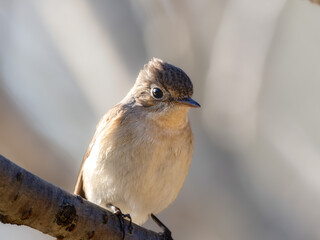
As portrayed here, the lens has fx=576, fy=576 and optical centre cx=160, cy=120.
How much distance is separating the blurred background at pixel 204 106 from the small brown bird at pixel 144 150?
5.41 feet

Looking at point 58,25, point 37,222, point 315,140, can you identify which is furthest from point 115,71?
point 37,222

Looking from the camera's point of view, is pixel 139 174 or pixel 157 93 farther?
pixel 157 93

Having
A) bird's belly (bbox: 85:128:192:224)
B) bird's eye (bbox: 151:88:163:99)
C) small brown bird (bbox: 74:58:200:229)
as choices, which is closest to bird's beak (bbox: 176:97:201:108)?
small brown bird (bbox: 74:58:200:229)

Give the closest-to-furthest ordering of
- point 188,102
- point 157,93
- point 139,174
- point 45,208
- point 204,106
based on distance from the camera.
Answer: point 45,208 < point 139,174 < point 188,102 < point 157,93 < point 204,106

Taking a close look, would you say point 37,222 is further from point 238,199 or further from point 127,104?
point 238,199

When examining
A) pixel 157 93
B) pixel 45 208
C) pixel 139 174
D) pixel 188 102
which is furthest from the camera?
pixel 157 93

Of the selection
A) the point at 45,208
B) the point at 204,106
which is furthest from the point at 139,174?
the point at 204,106

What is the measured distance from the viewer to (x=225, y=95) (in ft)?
20.2

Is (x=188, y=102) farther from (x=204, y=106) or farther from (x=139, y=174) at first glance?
(x=204, y=106)

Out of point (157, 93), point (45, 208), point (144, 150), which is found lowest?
point (45, 208)

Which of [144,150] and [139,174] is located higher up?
[144,150]

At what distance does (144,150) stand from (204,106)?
228 centimetres

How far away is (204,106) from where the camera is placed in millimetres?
6328

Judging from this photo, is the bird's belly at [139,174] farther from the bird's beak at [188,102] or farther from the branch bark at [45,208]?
the branch bark at [45,208]
